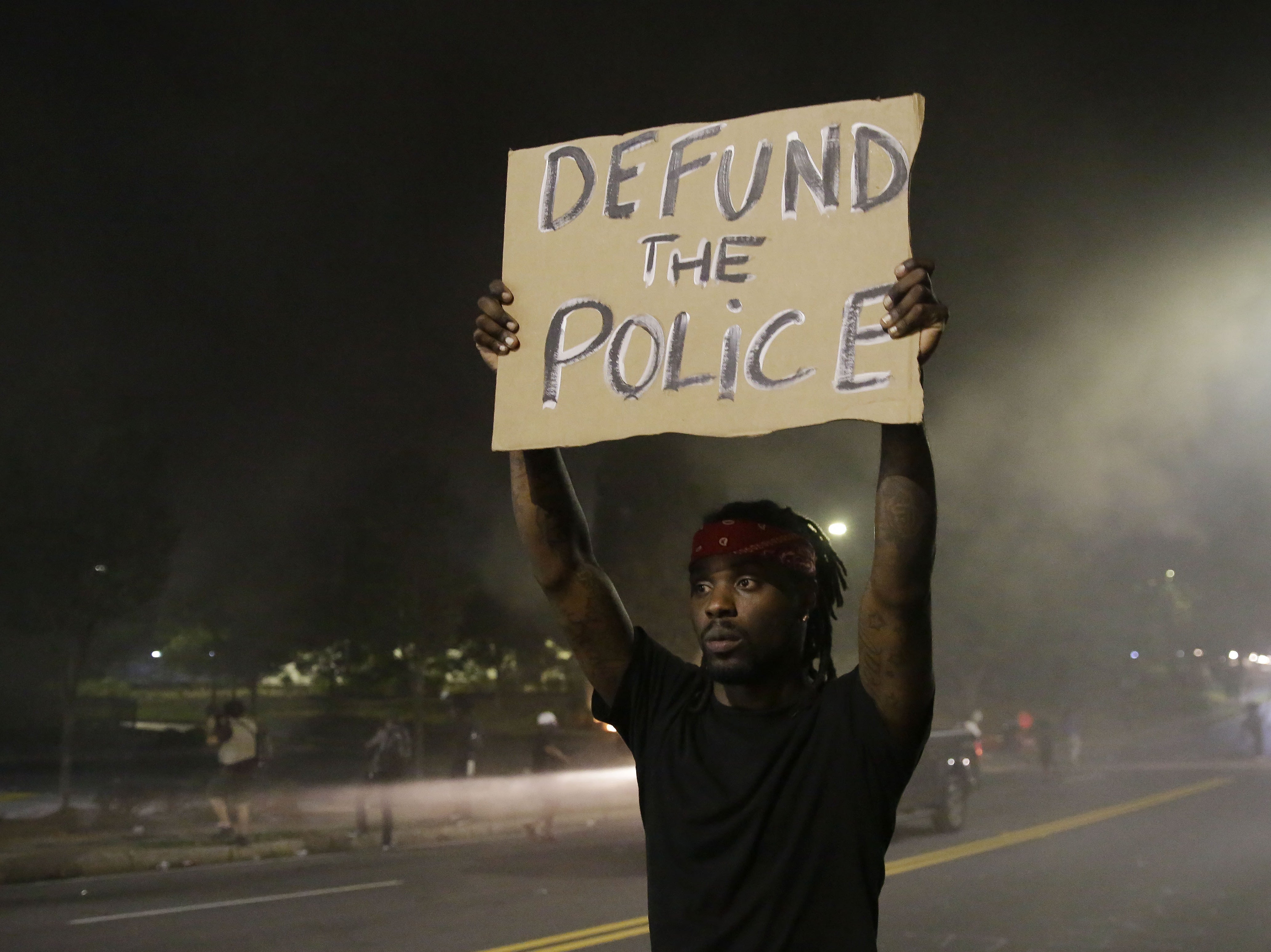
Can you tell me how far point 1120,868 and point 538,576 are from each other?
11.0 m

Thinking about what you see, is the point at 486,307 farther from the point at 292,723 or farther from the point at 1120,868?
the point at 292,723

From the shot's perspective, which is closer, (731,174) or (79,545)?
(731,174)

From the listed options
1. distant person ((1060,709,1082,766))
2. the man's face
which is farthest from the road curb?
distant person ((1060,709,1082,766))

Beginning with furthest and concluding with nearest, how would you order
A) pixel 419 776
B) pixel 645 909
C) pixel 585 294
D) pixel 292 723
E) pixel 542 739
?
pixel 292 723, pixel 419 776, pixel 542 739, pixel 645 909, pixel 585 294

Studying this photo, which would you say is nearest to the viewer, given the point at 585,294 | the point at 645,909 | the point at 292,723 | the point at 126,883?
the point at 585,294

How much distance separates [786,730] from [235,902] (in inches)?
352

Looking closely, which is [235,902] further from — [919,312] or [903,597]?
[919,312]

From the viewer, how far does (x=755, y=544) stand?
2.62m

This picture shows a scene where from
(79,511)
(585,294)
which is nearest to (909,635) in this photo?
(585,294)

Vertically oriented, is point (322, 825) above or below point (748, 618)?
below

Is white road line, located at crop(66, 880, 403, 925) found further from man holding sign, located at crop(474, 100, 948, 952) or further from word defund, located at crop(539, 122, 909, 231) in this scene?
word defund, located at crop(539, 122, 909, 231)

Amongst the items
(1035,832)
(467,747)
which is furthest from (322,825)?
(1035,832)

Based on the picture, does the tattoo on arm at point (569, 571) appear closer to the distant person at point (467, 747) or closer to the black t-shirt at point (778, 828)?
the black t-shirt at point (778, 828)

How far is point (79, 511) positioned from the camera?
18781 millimetres
